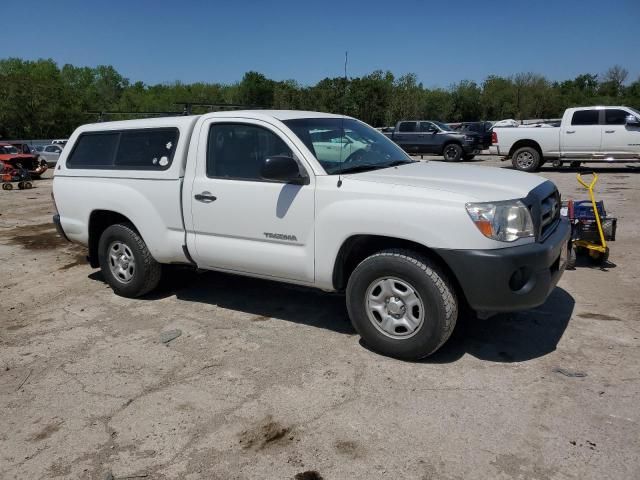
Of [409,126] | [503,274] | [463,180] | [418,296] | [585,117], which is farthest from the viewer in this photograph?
[409,126]

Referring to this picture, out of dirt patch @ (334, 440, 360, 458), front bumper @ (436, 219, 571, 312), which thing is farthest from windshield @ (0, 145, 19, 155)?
dirt patch @ (334, 440, 360, 458)

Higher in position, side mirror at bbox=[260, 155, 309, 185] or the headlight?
side mirror at bbox=[260, 155, 309, 185]

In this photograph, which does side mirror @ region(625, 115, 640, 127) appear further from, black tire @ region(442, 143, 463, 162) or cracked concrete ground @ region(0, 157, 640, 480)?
cracked concrete ground @ region(0, 157, 640, 480)

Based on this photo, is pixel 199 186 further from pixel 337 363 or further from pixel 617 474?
pixel 617 474

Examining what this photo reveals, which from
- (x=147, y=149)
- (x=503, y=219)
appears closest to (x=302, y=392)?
(x=503, y=219)

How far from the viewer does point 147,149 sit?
209 inches

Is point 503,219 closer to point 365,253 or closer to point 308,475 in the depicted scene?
point 365,253

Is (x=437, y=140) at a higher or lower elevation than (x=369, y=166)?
higher

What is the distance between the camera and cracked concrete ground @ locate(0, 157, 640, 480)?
2.88 meters

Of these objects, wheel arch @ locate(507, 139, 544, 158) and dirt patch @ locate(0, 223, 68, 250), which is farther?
wheel arch @ locate(507, 139, 544, 158)

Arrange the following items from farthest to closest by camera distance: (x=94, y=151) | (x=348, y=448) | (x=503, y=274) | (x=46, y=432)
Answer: (x=94, y=151)
(x=503, y=274)
(x=46, y=432)
(x=348, y=448)

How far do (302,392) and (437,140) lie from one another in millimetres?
20660

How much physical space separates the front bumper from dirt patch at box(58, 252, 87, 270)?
544cm

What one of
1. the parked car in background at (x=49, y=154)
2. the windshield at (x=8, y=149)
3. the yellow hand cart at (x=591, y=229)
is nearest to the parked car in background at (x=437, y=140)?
the windshield at (x=8, y=149)
